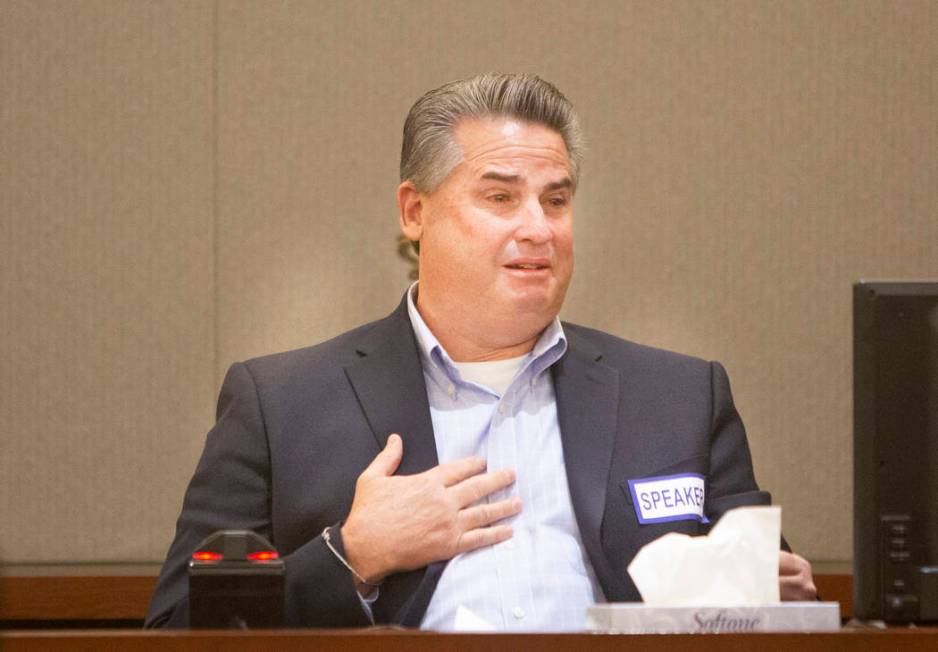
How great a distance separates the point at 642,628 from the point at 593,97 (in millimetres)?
2072

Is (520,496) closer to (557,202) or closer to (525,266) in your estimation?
(525,266)

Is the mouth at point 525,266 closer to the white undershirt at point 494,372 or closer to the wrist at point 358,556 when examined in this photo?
the white undershirt at point 494,372

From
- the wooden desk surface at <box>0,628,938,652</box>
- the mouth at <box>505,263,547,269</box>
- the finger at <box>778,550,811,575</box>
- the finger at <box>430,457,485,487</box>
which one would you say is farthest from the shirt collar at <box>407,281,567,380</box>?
the wooden desk surface at <box>0,628,938,652</box>

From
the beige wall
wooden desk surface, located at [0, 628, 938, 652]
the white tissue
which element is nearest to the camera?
wooden desk surface, located at [0, 628, 938, 652]

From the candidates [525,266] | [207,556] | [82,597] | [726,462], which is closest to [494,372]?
[525,266]

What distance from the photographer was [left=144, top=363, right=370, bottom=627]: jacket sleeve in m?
1.76

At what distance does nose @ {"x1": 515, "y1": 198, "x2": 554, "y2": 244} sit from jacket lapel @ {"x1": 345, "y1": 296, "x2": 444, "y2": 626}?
295mm

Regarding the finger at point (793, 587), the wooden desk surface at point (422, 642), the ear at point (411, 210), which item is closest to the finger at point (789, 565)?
the finger at point (793, 587)

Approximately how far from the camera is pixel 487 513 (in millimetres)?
1870

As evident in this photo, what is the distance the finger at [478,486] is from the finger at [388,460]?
0.12 metres

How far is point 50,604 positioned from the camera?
111 inches

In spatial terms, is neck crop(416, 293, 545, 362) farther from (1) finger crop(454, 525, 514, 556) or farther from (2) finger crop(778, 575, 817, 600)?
(2) finger crop(778, 575, 817, 600)

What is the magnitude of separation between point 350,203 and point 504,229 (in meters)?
1.09

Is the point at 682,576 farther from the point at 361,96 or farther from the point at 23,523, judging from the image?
the point at 23,523
